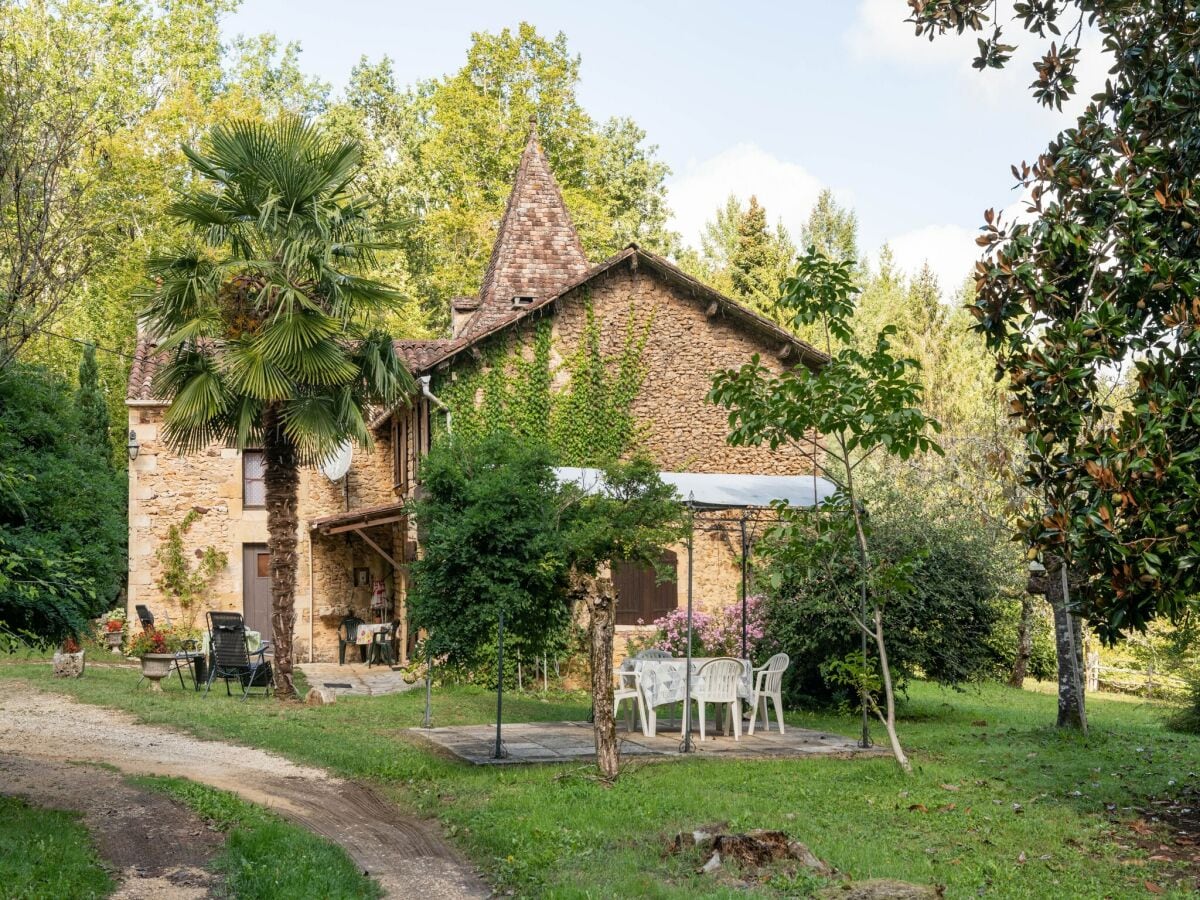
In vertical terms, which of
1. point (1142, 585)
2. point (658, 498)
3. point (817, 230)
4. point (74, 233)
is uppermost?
point (817, 230)

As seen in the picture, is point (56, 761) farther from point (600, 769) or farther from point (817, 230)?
point (817, 230)

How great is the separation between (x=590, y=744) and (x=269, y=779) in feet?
10.8

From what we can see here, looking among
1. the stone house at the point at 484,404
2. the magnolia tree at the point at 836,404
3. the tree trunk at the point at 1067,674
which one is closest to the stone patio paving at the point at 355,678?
the stone house at the point at 484,404

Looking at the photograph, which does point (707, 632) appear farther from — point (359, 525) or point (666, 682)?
point (359, 525)

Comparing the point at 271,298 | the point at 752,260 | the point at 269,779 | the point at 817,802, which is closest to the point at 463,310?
the point at 271,298

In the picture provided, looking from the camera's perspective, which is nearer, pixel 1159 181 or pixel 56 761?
pixel 1159 181

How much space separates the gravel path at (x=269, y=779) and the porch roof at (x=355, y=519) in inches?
268

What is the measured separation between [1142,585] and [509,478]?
5.72m

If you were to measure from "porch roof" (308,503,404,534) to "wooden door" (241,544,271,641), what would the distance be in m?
1.30

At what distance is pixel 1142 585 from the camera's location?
7641 millimetres

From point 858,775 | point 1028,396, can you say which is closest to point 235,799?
point 858,775

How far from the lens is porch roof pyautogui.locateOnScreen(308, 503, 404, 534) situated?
21717 millimetres

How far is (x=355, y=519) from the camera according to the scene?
75.8 ft

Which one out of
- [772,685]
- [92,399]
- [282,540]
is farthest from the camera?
[92,399]
